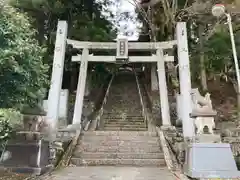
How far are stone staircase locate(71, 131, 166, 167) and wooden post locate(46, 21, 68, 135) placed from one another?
168 cm

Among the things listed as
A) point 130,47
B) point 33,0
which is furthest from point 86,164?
point 33,0

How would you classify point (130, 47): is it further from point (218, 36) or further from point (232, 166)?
point (232, 166)

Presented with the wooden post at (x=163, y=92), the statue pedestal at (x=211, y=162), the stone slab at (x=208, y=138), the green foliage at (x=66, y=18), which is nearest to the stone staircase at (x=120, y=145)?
the wooden post at (x=163, y=92)

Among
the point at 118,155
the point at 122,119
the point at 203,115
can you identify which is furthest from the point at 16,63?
the point at 122,119

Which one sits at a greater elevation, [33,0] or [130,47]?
[33,0]

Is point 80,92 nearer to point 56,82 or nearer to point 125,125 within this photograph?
point 56,82

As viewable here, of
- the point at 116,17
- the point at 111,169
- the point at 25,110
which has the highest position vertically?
the point at 116,17

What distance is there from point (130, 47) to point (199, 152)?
7.75m

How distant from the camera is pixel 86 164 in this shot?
29.5 feet

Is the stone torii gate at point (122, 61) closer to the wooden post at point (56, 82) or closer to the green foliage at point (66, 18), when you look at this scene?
the wooden post at point (56, 82)

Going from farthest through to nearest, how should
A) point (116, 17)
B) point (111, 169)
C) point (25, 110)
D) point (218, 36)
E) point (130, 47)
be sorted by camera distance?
point (116, 17), point (218, 36), point (130, 47), point (111, 169), point (25, 110)

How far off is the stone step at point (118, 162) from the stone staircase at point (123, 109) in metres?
3.74

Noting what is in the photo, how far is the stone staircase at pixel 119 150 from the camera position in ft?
29.9

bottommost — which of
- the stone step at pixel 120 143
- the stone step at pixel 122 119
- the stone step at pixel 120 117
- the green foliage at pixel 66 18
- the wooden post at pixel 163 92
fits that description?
the stone step at pixel 120 143
